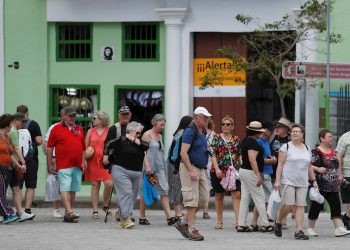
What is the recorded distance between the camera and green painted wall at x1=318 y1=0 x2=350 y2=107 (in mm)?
25844

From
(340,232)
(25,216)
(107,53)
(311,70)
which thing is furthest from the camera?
(107,53)

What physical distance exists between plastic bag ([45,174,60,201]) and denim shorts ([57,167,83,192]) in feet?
1.78

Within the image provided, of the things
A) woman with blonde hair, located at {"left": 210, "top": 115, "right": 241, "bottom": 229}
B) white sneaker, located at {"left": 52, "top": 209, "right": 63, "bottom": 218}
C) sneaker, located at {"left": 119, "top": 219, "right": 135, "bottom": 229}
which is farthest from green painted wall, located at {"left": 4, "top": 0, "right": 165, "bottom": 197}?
sneaker, located at {"left": 119, "top": 219, "right": 135, "bottom": 229}

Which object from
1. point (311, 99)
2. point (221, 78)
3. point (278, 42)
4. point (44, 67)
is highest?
point (278, 42)

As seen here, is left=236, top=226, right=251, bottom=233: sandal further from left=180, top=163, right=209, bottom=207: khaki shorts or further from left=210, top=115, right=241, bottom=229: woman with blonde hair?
left=180, top=163, right=209, bottom=207: khaki shorts

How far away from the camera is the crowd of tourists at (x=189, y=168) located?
18.5 metres

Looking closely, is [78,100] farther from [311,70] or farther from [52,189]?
[52,189]

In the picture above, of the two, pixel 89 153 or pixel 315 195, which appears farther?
pixel 89 153

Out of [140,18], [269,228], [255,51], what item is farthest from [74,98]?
[269,228]

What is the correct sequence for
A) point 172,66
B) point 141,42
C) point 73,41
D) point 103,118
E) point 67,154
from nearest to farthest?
point 67,154 < point 103,118 < point 172,66 < point 141,42 < point 73,41

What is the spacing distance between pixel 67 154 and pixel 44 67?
264 inches

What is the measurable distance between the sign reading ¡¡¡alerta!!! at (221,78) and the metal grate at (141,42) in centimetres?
93

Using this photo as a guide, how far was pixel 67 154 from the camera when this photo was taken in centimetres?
2091

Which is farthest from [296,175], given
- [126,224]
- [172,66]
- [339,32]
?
[172,66]
